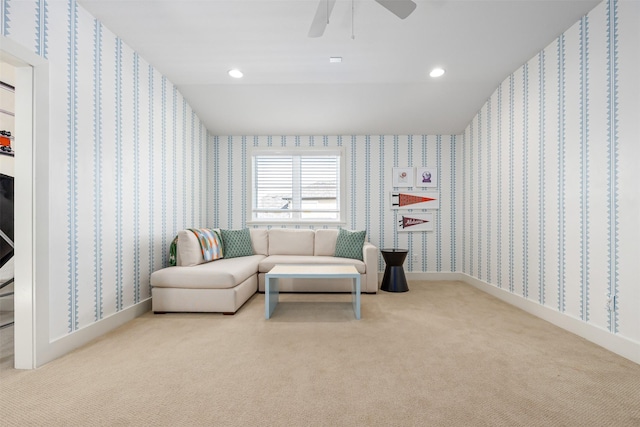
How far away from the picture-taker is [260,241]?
4.78 meters

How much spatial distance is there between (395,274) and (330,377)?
2547mm

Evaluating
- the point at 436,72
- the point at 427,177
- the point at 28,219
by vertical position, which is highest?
the point at 436,72

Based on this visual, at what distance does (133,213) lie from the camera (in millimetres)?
A: 3047

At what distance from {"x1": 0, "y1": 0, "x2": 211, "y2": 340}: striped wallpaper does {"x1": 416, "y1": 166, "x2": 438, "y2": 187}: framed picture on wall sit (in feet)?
11.8

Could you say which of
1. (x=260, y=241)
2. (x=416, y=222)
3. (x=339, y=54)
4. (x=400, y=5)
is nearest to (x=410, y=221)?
(x=416, y=222)

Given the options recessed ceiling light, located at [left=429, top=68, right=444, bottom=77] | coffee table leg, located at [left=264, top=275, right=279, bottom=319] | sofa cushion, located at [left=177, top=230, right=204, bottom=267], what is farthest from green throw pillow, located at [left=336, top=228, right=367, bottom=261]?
recessed ceiling light, located at [left=429, top=68, right=444, bottom=77]

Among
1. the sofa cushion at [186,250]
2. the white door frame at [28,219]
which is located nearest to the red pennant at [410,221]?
the sofa cushion at [186,250]

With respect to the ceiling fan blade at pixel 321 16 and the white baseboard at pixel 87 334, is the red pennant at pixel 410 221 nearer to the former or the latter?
the ceiling fan blade at pixel 321 16

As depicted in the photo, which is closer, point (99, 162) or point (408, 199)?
point (99, 162)

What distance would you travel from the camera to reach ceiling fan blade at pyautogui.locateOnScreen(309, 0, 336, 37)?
7.01ft

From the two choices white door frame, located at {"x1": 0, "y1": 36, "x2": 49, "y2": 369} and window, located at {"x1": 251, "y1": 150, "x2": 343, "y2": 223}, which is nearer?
white door frame, located at {"x1": 0, "y1": 36, "x2": 49, "y2": 369}

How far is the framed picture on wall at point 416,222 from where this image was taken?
16.2ft

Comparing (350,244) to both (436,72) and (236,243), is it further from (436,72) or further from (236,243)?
(436,72)

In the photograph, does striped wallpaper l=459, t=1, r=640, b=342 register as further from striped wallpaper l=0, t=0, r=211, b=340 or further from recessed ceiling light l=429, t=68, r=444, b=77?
striped wallpaper l=0, t=0, r=211, b=340
